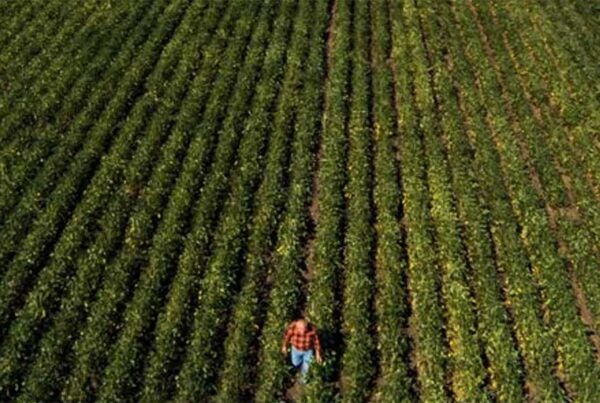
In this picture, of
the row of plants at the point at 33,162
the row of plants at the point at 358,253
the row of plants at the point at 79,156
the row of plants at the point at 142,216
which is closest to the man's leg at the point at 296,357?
the row of plants at the point at 358,253

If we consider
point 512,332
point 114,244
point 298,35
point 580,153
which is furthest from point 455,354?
point 298,35

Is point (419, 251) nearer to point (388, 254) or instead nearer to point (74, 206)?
point (388, 254)

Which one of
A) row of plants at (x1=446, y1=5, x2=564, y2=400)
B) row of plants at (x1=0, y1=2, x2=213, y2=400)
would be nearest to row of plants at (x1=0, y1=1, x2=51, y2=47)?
row of plants at (x1=0, y1=2, x2=213, y2=400)

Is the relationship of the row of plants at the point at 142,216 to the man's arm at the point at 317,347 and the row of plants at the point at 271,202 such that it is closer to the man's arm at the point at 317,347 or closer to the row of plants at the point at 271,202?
the row of plants at the point at 271,202

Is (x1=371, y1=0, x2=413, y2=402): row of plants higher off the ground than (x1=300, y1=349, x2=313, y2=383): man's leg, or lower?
lower

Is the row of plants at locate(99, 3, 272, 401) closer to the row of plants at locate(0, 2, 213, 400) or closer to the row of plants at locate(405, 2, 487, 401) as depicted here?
the row of plants at locate(0, 2, 213, 400)
